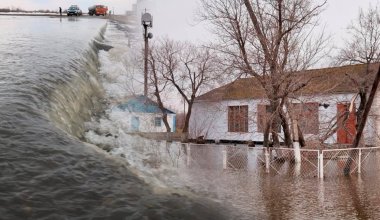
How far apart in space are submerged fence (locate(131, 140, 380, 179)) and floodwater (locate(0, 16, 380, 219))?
0.60m

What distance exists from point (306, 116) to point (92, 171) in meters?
14.6

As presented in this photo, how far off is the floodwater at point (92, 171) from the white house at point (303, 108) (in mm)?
4861

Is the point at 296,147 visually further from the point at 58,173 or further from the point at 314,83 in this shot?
the point at 58,173

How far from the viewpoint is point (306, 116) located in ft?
59.5

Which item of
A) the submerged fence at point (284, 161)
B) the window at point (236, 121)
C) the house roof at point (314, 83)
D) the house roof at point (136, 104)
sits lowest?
the submerged fence at point (284, 161)

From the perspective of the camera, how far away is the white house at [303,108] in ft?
58.9

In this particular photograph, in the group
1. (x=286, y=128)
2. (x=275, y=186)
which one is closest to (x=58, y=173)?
(x=275, y=186)

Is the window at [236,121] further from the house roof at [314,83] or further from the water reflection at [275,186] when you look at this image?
the water reflection at [275,186]

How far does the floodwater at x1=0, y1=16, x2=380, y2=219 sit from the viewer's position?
13.9 feet

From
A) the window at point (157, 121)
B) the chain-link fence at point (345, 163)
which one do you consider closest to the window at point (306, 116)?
the chain-link fence at point (345, 163)

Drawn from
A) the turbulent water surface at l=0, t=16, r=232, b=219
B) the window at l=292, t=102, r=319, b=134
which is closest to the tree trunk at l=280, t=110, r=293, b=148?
Result: the window at l=292, t=102, r=319, b=134

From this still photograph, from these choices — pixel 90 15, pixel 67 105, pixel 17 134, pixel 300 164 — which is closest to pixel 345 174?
pixel 300 164

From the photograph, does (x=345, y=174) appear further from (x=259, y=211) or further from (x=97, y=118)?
(x=97, y=118)

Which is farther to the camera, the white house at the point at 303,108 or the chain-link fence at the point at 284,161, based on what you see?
the white house at the point at 303,108
